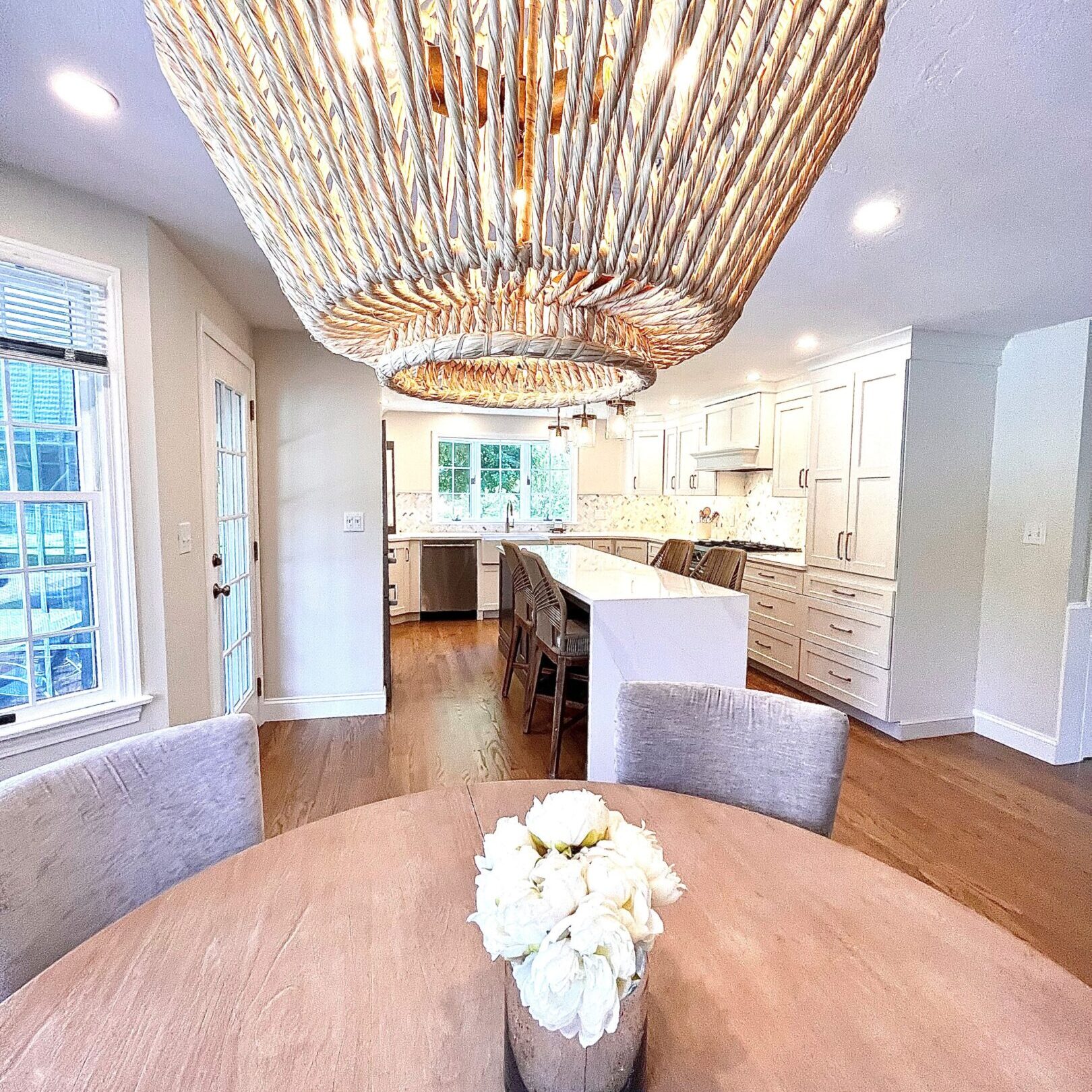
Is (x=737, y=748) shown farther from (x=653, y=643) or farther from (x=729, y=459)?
(x=729, y=459)

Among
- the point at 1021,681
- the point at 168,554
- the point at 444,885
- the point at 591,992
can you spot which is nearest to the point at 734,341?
the point at 1021,681

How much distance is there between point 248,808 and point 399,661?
11.5ft

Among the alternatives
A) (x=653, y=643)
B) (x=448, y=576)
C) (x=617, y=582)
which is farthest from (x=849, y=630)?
(x=448, y=576)

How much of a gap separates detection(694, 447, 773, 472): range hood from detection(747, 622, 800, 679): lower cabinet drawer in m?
1.22

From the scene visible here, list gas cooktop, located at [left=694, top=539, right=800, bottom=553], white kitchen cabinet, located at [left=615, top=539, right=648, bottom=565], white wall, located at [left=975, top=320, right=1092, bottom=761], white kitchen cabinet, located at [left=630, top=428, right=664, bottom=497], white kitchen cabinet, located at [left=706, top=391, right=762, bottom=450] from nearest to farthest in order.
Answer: white wall, located at [left=975, top=320, right=1092, bottom=761] → white kitchen cabinet, located at [left=706, top=391, right=762, bottom=450] → gas cooktop, located at [left=694, top=539, right=800, bottom=553] → white kitchen cabinet, located at [left=630, top=428, right=664, bottom=497] → white kitchen cabinet, located at [left=615, top=539, right=648, bottom=565]

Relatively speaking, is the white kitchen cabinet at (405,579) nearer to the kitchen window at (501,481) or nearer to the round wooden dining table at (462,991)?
the kitchen window at (501,481)

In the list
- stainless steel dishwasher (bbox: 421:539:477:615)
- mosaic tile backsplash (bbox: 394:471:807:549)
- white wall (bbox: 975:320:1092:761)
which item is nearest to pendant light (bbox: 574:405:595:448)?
mosaic tile backsplash (bbox: 394:471:807:549)

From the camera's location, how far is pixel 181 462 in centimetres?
221

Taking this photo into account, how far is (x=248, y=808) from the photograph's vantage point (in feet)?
3.88

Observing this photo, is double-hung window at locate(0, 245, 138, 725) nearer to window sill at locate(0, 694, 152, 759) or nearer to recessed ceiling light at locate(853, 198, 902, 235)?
window sill at locate(0, 694, 152, 759)

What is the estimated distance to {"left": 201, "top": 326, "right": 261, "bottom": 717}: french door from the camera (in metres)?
2.49

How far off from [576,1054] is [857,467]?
3.54 meters

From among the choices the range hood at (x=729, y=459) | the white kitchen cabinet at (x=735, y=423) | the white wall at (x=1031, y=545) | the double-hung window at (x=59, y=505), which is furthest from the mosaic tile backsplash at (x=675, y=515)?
the double-hung window at (x=59, y=505)

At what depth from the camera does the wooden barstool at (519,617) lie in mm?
3242
